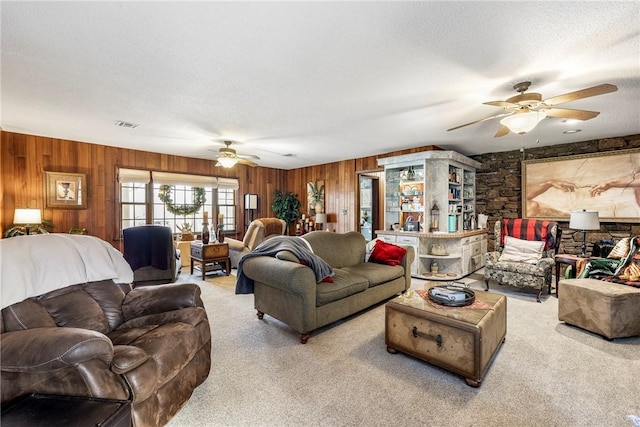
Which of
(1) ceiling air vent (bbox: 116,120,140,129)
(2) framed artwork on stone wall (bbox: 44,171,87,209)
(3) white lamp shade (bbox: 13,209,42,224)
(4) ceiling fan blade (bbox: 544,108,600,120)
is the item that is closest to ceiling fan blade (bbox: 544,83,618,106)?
(4) ceiling fan blade (bbox: 544,108,600,120)

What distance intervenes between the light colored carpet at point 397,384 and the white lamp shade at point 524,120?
2108 millimetres

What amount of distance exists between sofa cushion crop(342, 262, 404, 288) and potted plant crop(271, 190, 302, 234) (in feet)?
13.4

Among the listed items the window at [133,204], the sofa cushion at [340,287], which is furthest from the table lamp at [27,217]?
the sofa cushion at [340,287]

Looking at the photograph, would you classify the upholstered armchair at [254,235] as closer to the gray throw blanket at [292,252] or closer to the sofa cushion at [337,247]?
the sofa cushion at [337,247]

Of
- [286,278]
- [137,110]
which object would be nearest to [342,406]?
[286,278]

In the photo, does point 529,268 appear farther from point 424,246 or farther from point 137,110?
point 137,110

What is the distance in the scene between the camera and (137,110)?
3.46 metres

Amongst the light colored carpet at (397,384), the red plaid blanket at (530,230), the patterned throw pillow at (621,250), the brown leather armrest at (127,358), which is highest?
the red plaid blanket at (530,230)

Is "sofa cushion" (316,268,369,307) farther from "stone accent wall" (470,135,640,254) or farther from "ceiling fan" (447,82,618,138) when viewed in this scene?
"stone accent wall" (470,135,640,254)

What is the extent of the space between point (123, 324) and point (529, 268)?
4.75 meters

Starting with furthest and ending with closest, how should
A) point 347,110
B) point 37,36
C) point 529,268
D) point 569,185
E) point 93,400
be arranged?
point 569,185 → point 529,268 → point 347,110 → point 37,36 → point 93,400

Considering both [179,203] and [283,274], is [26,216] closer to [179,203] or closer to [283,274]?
[179,203]

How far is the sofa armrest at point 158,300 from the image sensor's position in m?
2.07

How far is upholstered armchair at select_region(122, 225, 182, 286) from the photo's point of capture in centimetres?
416
